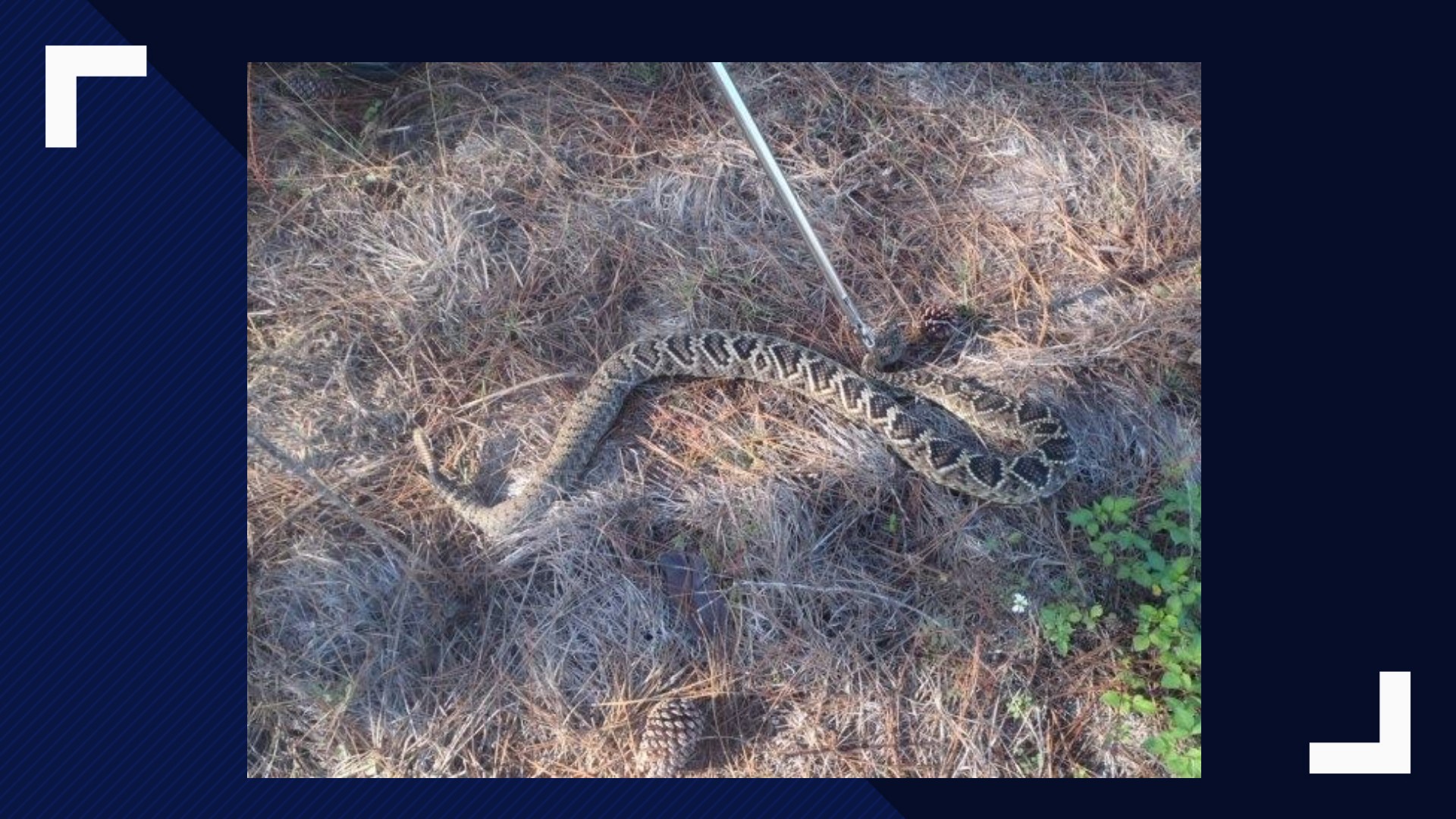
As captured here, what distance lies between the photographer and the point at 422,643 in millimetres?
3789

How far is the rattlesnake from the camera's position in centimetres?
407

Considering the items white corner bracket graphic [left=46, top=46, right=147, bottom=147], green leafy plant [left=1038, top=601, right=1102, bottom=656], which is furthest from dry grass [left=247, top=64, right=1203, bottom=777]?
white corner bracket graphic [left=46, top=46, right=147, bottom=147]

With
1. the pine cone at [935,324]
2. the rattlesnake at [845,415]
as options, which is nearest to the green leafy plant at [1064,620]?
the rattlesnake at [845,415]

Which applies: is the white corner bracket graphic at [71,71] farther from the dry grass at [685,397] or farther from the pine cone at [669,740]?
the pine cone at [669,740]

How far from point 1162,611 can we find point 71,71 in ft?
15.4

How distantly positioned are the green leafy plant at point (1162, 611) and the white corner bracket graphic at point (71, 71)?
13.7ft

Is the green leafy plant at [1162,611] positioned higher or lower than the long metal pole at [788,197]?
lower

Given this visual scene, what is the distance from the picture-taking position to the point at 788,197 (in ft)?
12.6

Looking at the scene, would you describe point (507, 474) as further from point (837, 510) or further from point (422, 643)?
point (837, 510)

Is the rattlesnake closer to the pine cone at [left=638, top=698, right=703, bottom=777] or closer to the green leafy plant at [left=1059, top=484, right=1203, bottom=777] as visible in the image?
the green leafy plant at [left=1059, top=484, right=1203, bottom=777]

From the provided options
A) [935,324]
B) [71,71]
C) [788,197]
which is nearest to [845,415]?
[935,324]

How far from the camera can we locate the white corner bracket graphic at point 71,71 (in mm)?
3375
